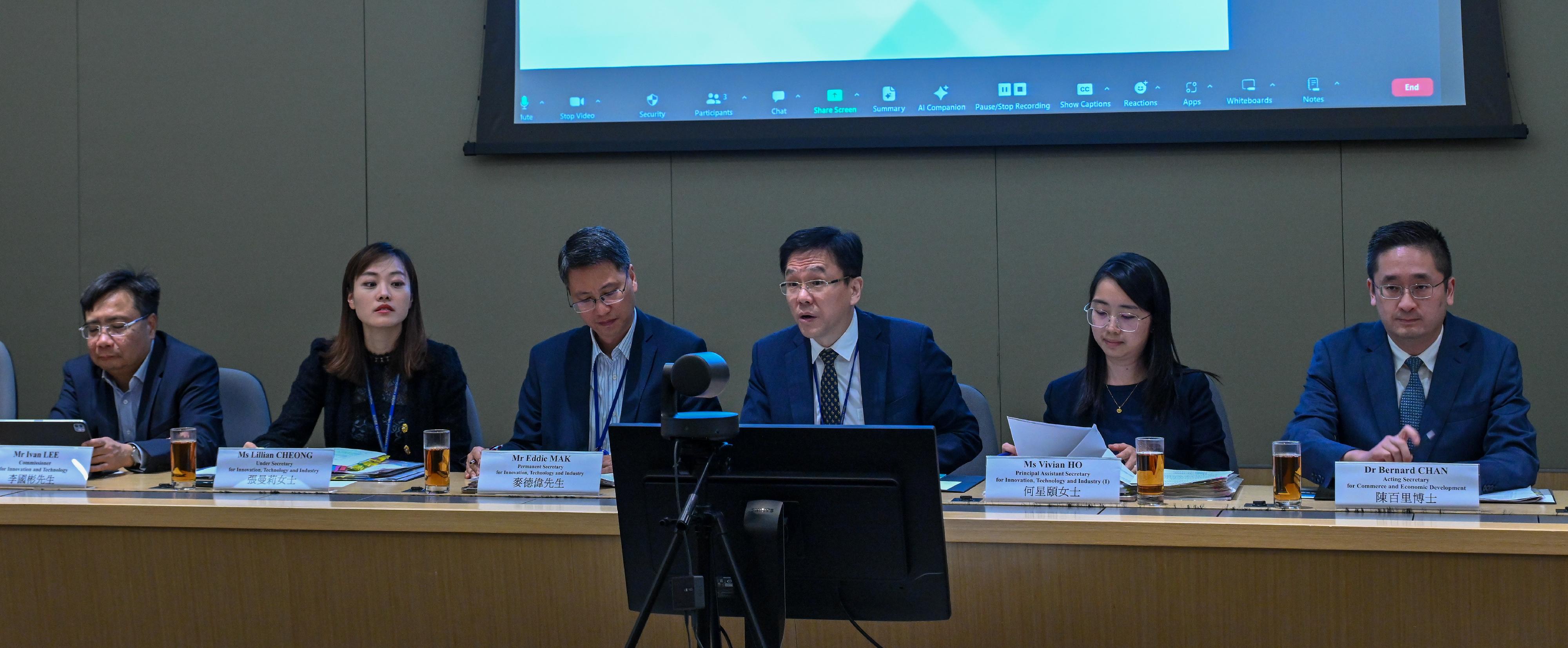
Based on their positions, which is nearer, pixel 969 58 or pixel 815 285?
pixel 815 285

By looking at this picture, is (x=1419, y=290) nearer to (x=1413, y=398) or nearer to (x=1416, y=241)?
(x=1416, y=241)

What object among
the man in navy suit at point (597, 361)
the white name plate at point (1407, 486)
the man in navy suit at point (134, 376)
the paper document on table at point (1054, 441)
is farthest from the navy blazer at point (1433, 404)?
the man in navy suit at point (134, 376)

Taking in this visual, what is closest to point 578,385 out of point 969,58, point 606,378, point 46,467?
point 606,378

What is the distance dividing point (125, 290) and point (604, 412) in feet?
4.06

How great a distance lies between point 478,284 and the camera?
3646 mm

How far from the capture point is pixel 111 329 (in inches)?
106

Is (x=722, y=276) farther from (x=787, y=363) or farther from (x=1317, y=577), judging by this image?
(x=1317, y=577)

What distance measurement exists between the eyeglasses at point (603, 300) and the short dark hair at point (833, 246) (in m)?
0.37

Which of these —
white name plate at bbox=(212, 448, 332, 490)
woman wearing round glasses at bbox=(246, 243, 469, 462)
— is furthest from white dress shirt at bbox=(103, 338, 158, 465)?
white name plate at bbox=(212, 448, 332, 490)

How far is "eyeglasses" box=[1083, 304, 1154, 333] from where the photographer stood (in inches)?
93.0

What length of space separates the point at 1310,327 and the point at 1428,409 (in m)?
1.17

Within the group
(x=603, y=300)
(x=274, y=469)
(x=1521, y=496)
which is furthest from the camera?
(x=603, y=300)

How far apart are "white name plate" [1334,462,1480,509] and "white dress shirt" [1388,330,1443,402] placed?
57cm

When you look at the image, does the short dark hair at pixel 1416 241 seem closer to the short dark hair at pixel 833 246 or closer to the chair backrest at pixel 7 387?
the short dark hair at pixel 833 246
